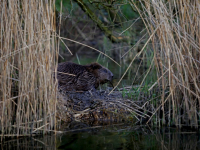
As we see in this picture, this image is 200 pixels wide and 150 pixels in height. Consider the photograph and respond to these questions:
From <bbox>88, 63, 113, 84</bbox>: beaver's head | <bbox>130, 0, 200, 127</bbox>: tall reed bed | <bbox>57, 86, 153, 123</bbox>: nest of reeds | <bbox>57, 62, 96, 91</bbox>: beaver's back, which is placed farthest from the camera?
<bbox>88, 63, 113, 84</bbox>: beaver's head

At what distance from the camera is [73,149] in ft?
11.4

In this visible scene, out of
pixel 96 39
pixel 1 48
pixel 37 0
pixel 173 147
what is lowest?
pixel 173 147

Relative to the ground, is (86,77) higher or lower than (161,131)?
higher

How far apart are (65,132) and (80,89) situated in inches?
63.7

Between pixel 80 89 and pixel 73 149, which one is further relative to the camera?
pixel 80 89

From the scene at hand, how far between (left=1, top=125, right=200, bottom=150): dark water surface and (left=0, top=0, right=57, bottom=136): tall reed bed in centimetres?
19

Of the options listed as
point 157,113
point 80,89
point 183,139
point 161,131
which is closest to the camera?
point 183,139

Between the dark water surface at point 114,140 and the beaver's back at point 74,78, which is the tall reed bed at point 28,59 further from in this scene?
the beaver's back at point 74,78

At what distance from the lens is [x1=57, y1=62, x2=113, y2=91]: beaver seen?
5.34 m

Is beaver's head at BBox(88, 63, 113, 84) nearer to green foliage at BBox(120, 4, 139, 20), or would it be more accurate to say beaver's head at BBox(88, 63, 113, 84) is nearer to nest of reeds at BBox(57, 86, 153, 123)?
nest of reeds at BBox(57, 86, 153, 123)

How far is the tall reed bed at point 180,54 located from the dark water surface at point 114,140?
0.85 ft

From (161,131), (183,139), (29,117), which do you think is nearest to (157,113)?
(161,131)

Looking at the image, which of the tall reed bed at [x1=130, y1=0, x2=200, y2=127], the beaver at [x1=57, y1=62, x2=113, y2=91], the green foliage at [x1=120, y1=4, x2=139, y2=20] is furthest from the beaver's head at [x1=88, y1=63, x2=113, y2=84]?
the tall reed bed at [x1=130, y1=0, x2=200, y2=127]

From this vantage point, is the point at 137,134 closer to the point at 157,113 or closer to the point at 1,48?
the point at 157,113
